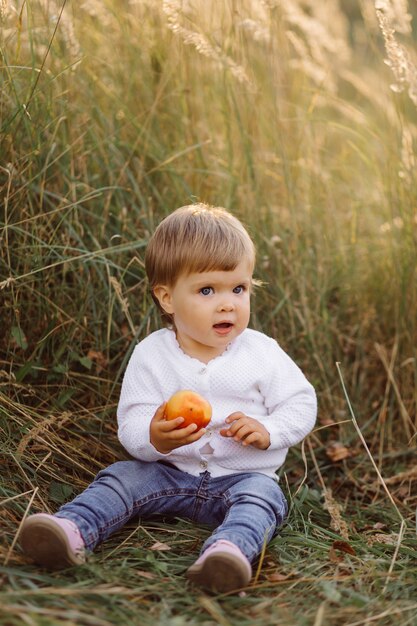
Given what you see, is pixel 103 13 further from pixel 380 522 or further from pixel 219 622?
pixel 219 622

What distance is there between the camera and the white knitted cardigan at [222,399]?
2.62 meters

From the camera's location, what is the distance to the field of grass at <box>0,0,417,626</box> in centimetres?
262

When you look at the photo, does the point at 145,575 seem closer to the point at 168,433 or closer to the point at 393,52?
the point at 168,433

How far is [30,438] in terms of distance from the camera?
261cm

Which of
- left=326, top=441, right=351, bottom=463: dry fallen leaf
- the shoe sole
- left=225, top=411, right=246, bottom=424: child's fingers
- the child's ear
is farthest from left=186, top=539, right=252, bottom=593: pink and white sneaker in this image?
left=326, top=441, right=351, bottom=463: dry fallen leaf

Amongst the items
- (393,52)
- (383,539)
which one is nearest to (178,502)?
(383,539)

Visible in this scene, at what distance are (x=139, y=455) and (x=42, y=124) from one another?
1304mm

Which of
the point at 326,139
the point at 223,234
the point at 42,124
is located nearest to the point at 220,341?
the point at 223,234

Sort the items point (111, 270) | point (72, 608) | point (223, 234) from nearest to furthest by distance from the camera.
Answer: point (72, 608) → point (223, 234) → point (111, 270)

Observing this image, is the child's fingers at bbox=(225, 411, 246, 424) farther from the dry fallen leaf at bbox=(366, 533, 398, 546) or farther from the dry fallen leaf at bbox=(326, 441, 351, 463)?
the dry fallen leaf at bbox=(326, 441, 351, 463)

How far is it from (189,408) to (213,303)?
0.36m

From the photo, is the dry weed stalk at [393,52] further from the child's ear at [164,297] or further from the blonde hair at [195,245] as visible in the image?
the child's ear at [164,297]

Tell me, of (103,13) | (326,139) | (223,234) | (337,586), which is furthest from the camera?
(326,139)

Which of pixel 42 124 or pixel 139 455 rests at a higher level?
pixel 42 124
